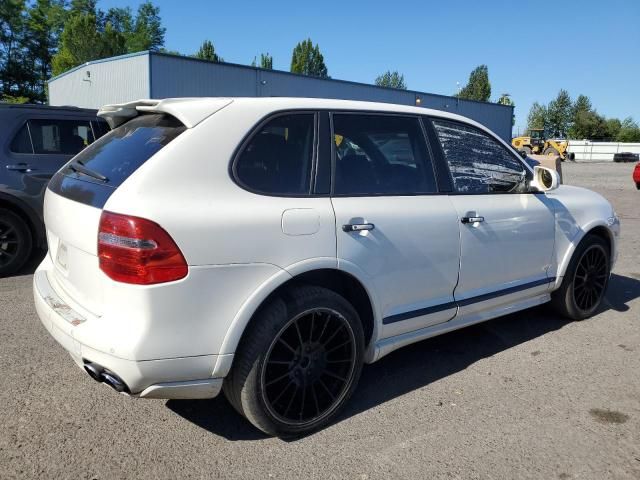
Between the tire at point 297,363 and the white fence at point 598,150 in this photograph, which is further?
the white fence at point 598,150

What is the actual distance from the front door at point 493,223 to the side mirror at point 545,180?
7 cm

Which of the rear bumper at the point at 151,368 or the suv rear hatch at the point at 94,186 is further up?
the suv rear hatch at the point at 94,186

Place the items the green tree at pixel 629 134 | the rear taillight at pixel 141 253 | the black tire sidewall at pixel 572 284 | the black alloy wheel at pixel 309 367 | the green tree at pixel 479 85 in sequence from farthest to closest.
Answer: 1. the green tree at pixel 479 85
2. the green tree at pixel 629 134
3. the black tire sidewall at pixel 572 284
4. the black alloy wheel at pixel 309 367
5. the rear taillight at pixel 141 253

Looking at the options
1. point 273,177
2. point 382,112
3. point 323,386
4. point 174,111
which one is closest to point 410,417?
point 323,386

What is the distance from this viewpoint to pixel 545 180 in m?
4.11

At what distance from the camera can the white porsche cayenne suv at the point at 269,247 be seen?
7.82ft

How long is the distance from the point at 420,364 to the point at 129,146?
2.46 m

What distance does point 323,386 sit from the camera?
2.97m

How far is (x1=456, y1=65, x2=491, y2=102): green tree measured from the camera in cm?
9319

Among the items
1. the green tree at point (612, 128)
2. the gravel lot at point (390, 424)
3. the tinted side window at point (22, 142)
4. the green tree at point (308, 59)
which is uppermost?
the green tree at point (308, 59)

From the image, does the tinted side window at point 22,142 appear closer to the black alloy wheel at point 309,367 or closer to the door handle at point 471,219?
the black alloy wheel at point 309,367

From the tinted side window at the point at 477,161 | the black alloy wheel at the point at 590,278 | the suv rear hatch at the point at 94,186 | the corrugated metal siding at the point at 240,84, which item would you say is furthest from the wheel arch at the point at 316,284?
the corrugated metal siding at the point at 240,84

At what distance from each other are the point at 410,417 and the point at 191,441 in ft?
4.06

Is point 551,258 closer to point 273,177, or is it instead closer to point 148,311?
point 273,177
